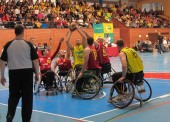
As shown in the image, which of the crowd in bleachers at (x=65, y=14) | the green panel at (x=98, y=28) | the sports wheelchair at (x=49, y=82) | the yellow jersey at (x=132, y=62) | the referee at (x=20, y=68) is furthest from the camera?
the green panel at (x=98, y=28)

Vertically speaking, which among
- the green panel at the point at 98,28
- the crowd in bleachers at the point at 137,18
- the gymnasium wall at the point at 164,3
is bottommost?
the green panel at the point at 98,28

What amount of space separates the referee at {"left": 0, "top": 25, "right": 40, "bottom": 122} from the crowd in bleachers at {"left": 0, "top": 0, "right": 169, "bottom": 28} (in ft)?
45.9

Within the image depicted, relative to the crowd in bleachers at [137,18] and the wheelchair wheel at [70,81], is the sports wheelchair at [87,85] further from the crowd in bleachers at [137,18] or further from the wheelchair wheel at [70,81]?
the crowd in bleachers at [137,18]

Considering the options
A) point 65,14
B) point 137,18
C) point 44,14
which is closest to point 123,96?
point 44,14

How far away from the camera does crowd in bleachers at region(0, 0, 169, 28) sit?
18909mm

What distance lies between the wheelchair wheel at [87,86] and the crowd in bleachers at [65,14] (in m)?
12.1

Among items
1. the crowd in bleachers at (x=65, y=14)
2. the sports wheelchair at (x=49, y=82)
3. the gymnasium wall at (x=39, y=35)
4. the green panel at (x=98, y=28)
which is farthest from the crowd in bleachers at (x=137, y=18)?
the sports wheelchair at (x=49, y=82)

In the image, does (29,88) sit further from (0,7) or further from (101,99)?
(0,7)

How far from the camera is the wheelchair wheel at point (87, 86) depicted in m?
6.84

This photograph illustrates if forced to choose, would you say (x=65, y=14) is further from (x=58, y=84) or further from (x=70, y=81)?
(x=70, y=81)

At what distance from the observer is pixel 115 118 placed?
17.0 ft

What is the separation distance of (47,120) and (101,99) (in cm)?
195

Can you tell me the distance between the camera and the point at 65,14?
22688 mm

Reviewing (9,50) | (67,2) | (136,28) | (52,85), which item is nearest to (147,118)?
(9,50)
